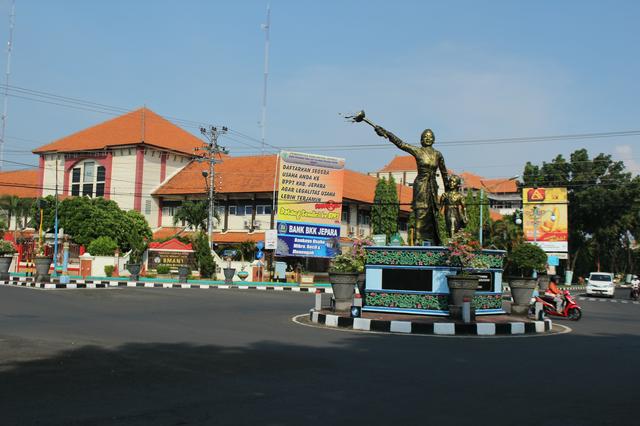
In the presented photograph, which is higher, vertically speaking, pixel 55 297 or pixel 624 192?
pixel 624 192

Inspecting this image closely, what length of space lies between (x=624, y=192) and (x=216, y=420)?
174ft

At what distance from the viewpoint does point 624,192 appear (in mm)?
51500

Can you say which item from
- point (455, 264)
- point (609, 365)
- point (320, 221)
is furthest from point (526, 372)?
point (320, 221)

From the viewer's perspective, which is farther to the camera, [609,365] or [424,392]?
[609,365]

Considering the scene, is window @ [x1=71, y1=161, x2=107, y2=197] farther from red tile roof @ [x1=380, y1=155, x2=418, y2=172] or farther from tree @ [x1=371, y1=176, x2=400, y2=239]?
Answer: red tile roof @ [x1=380, y1=155, x2=418, y2=172]

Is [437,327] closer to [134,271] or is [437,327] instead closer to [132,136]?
[134,271]

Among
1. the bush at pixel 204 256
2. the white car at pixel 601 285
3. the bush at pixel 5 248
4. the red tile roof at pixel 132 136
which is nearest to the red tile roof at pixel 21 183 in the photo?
the red tile roof at pixel 132 136

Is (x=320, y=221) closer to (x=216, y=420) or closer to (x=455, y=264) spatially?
(x=455, y=264)

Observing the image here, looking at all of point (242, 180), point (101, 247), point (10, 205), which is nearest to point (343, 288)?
point (101, 247)

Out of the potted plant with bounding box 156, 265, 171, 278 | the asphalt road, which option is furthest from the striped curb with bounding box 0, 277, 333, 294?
the asphalt road

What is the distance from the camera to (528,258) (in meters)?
18.7

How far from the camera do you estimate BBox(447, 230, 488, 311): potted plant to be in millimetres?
13547

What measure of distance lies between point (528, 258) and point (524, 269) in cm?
53

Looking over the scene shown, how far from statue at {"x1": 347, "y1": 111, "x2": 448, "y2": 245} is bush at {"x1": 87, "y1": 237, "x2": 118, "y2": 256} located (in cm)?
2846
